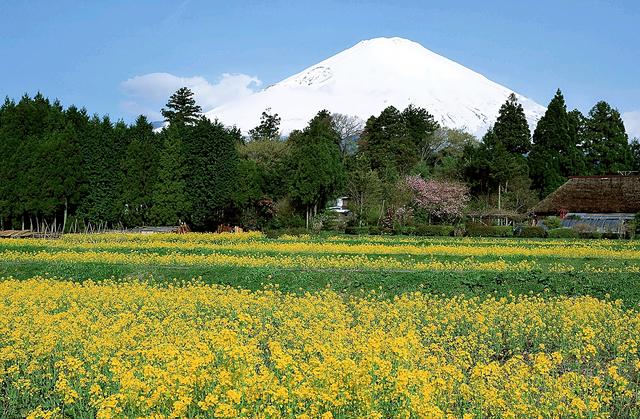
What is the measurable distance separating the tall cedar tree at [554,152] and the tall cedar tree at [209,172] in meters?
24.4

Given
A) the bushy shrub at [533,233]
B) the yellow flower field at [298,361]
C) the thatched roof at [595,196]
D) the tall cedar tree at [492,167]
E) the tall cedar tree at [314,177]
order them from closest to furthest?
the yellow flower field at [298,361], the bushy shrub at [533,233], the tall cedar tree at [314,177], the thatched roof at [595,196], the tall cedar tree at [492,167]

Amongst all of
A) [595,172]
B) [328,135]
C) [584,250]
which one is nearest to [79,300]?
[584,250]

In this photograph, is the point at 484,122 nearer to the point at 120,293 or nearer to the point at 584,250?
the point at 584,250

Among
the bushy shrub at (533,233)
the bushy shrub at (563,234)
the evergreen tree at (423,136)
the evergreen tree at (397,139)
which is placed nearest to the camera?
the bushy shrub at (533,233)

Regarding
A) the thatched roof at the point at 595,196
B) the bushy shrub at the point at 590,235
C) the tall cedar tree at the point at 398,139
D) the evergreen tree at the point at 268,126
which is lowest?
the bushy shrub at the point at 590,235

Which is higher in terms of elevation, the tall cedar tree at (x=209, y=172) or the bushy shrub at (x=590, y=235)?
the tall cedar tree at (x=209, y=172)

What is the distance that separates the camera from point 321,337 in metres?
7.57

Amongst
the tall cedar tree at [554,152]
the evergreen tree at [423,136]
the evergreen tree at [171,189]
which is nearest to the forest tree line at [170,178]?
the evergreen tree at [171,189]

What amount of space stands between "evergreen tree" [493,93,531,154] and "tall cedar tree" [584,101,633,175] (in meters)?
5.49

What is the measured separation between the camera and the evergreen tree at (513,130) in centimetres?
5859

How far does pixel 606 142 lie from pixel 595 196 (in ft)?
Result: 58.3

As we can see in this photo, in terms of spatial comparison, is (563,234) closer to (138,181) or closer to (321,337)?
(138,181)

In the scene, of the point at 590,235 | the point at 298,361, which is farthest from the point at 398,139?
the point at 298,361

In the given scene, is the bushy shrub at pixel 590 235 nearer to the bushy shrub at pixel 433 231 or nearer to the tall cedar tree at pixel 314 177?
the bushy shrub at pixel 433 231
